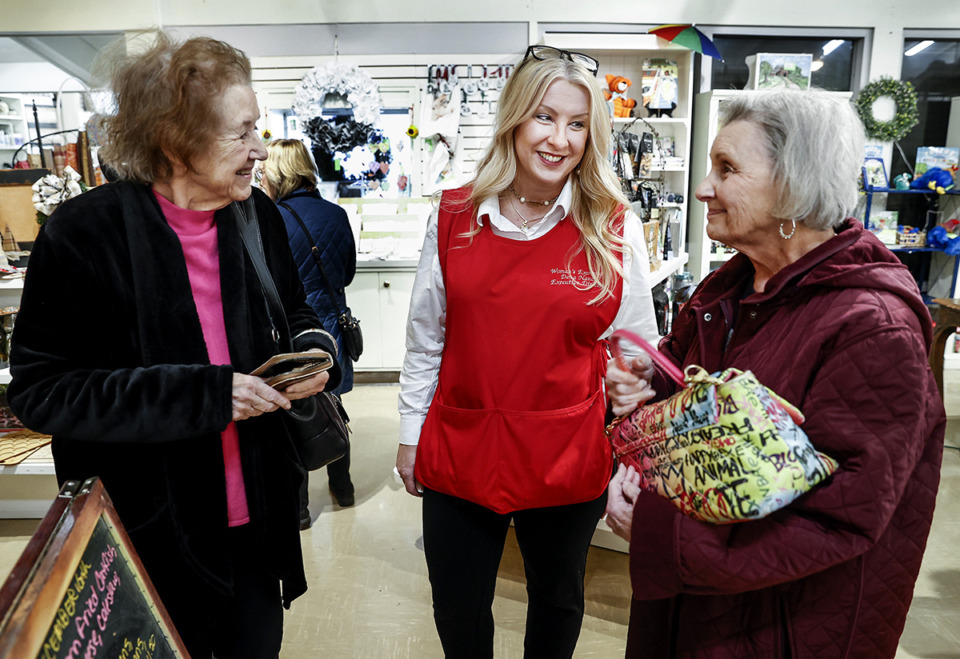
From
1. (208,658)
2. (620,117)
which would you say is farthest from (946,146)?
(208,658)

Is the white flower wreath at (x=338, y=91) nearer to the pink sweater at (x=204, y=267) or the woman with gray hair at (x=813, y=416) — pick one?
the pink sweater at (x=204, y=267)

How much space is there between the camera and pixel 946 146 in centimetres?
592

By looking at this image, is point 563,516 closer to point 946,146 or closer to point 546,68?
point 546,68

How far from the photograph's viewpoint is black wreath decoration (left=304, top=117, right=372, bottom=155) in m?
5.36

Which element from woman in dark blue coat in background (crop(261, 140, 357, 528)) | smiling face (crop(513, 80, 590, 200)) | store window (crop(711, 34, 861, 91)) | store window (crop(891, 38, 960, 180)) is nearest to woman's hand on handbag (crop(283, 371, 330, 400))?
smiling face (crop(513, 80, 590, 200))

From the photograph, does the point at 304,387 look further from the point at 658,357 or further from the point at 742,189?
the point at 742,189

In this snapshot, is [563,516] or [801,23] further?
[801,23]

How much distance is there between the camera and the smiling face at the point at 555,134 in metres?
1.47

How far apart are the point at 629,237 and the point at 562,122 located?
321 millimetres

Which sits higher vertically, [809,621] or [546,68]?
[546,68]

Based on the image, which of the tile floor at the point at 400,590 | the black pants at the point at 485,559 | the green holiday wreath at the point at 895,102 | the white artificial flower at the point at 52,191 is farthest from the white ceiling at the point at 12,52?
the green holiday wreath at the point at 895,102

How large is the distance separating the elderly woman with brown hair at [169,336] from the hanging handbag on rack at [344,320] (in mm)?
1652

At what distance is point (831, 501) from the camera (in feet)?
2.91

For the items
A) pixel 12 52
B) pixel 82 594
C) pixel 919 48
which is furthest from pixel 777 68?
pixel 12 52
